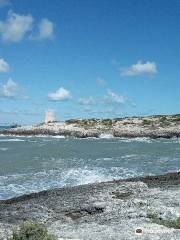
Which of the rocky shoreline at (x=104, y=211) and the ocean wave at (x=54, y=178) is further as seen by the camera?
the ocean wave at (x=54, y=178)

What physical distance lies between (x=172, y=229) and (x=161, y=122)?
115905mm

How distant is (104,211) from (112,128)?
111821 mm

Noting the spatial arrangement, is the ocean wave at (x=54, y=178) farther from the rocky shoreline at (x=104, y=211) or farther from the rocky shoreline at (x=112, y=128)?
the rocky shoreline at (x=112, y=128)

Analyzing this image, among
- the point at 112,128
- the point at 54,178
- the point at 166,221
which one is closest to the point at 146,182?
the point at 54,178

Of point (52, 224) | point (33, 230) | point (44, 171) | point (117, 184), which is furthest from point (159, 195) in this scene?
point (44, 171)

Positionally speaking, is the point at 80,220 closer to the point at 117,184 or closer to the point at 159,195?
the point at 159,195

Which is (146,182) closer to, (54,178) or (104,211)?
(104,211)

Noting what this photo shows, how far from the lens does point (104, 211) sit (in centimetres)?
2095

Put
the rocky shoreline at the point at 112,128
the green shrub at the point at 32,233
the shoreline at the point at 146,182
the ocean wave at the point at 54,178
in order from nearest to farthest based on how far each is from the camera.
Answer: the green shrub at the point at 32,233 < the shoreline at the point at 146,182 < the ocean wave at the point at 54,178 < the rocky shoreline at the point at 112,128

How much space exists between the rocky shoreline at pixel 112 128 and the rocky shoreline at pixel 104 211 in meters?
91.1

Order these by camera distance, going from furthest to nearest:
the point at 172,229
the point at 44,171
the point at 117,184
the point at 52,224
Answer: the point at 44,171 → the point at 117,184 → the point at 52,224 → the point at 172,229

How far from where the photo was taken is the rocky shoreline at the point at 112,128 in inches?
4747

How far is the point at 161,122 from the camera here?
131375 millimetres

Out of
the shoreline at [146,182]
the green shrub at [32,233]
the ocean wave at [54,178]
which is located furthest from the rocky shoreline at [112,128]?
the green shrub at [32,233]
